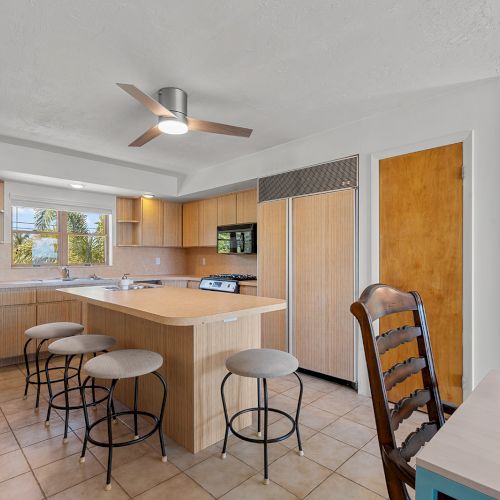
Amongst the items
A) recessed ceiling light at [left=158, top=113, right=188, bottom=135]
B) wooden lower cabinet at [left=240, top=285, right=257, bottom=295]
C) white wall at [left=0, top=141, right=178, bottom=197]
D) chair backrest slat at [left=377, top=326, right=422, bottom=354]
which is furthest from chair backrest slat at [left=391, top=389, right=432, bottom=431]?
white wall at [left=0, top=141, right=178, bottom=197]

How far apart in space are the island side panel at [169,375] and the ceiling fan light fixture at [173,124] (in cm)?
139

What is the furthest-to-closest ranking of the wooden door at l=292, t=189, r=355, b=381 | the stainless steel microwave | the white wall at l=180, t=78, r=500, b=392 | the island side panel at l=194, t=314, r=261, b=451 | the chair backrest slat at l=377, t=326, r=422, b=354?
the stainless steel microwave → the wooden door at l=292, t=189, r=355, b=381 → the white wall at l=180, t=78, r=500, b=392 → the island side panel at l=194, t=314, r=261, b=451 → the chair backrest slat at l=377, t=326, r=422, b=354

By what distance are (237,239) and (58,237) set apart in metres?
2.53

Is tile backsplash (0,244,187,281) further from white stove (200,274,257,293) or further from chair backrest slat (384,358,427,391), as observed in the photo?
chair backrest slat (384,358,427,391)

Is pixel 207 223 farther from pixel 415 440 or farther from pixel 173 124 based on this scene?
pixel 415 440

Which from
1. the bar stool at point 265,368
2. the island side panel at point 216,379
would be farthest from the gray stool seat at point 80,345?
the bar stool at point 265,368

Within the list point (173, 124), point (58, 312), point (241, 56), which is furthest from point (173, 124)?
point (58, 312)

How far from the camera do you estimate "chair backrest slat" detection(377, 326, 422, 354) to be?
1.05 metres

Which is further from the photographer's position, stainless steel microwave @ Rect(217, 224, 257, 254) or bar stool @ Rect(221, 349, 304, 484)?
stainless steel microwave @ Rect(217, 224, 257, 254)

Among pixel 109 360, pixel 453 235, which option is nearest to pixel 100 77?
pixel 109 360

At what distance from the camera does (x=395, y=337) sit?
1.14 meters

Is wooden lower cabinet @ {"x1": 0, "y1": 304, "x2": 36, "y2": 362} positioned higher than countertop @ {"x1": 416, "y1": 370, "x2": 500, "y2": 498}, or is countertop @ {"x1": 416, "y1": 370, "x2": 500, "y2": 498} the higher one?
countertop @ {"x1": 416, "y1": 370, "x2": 500, "y2": 498}

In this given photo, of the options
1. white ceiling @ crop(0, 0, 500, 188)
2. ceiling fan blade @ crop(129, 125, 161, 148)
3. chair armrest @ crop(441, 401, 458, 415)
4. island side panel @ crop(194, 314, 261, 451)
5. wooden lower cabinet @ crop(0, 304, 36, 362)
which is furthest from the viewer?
→ wooden lower cabinet @ crop(0, 304, 36, 362)

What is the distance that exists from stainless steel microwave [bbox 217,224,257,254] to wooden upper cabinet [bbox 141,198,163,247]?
3.61 feet
